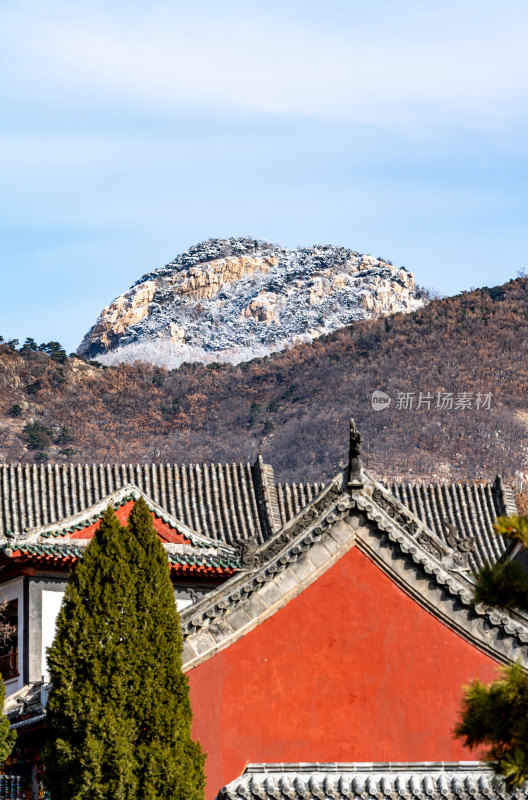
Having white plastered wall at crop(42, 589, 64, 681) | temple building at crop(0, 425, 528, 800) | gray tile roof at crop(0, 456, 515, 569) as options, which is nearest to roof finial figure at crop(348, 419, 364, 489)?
Answer: temple building at crop(0, 425, 528, 800)

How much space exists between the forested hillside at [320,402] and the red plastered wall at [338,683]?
6390 centimetres

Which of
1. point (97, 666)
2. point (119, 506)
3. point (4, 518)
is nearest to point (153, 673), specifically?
point (97, 666)

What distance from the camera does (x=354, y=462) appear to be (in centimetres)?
1565

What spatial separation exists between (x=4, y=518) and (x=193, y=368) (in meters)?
91.4

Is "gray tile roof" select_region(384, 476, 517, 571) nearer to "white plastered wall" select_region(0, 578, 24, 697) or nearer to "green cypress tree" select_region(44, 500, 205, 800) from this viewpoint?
"white plastered wall" select_region(0, 578, 24, 697)

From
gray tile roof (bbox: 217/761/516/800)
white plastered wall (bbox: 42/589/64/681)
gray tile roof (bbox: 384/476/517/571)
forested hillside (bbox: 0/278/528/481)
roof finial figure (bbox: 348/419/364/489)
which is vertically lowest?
gray tile roof (bbox: 217/761/516/800)

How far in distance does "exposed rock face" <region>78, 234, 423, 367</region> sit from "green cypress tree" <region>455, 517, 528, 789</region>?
454 feet

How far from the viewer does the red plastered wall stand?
1533cm

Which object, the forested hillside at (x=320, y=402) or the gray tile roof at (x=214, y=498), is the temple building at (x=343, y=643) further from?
the forested hillside at (x=320, y=402)

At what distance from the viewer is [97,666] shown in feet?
45.4

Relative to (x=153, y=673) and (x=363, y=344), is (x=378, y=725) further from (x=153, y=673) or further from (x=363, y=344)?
(x=363, y=344)

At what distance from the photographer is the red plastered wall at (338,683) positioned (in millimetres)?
15328

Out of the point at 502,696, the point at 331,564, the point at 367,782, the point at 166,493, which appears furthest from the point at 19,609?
the point at 502,696

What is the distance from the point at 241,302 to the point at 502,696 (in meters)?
153
